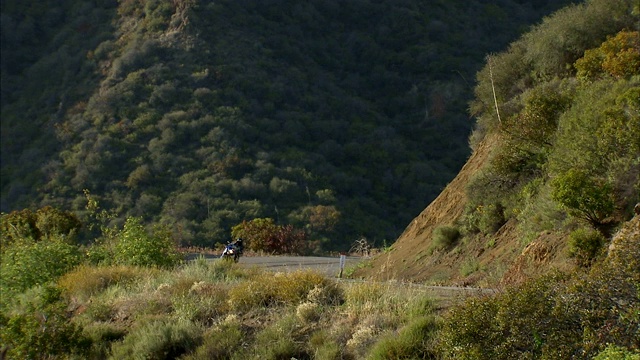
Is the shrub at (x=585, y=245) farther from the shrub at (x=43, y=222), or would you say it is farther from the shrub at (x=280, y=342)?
the shrub at (x=43, y=222)

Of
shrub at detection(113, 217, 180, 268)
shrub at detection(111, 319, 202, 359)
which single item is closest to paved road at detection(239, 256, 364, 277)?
shrub at detection(113, 217, 180, 268)

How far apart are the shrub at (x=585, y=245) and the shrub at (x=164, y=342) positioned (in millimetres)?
5858

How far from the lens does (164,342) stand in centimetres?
1215

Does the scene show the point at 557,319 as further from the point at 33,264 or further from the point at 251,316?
the point at 33,264

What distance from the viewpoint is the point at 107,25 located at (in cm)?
5778

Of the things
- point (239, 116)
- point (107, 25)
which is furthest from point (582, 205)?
point (107, 25)

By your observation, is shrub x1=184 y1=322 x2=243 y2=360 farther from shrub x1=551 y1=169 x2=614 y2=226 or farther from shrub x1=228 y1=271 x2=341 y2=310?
shrub x1=551 y1=169 x2=614 y2=226

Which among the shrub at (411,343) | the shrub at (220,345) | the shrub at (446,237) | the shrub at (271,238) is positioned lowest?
the shrub at (271,238)

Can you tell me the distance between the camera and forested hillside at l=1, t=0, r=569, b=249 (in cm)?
→ 4316

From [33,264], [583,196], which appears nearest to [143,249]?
[33,264]

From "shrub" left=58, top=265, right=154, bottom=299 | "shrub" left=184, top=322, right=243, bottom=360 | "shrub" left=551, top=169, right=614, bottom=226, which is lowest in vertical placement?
"shrub" left=58, top=265, right=154, bottom=299

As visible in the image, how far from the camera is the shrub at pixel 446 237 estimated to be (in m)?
19.0

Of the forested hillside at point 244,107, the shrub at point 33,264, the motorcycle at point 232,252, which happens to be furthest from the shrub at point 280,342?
the forested hillside at point 244,107

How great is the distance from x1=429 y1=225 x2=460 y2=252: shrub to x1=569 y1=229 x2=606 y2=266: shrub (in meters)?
5.93
